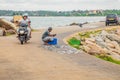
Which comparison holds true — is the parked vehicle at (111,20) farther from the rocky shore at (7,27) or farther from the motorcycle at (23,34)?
the motorcycle at (23,34)

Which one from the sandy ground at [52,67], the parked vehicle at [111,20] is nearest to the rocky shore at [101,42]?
the sandy ground at [52,67]

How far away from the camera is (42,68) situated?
14586 mm

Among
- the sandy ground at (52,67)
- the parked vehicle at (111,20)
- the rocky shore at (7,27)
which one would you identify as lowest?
the parked vehicle at (111,20)

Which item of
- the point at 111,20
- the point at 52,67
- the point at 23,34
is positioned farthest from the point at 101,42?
the point at 111,20

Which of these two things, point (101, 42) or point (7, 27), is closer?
point (101, 42)

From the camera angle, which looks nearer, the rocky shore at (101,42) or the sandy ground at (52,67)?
the sandy ground at (52,67)

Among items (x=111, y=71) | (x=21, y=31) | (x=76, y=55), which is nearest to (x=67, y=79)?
(x=111, y=71)

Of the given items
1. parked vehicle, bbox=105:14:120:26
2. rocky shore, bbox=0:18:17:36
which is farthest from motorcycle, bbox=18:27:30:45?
parked vehicle, bbox=105:14:120:26

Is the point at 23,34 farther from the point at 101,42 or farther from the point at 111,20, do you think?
the point at 111,20

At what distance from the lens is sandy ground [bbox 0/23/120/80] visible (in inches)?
511

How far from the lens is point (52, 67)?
585 inches

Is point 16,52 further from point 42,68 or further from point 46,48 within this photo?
point 42,68

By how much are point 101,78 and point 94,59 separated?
4415mm

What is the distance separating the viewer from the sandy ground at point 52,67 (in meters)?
13.0
